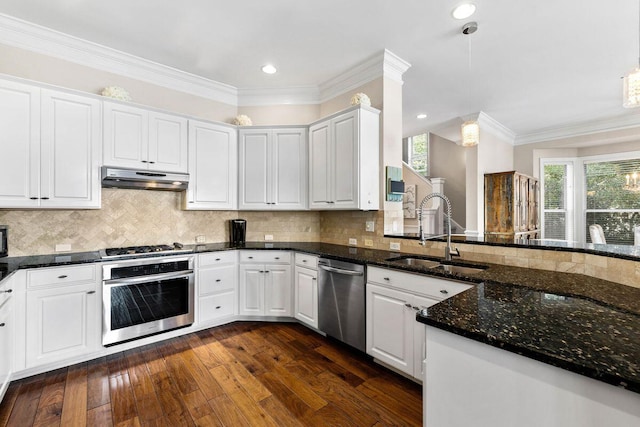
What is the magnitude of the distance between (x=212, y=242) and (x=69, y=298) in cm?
158

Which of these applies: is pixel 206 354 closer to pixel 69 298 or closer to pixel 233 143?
pixel 69 298

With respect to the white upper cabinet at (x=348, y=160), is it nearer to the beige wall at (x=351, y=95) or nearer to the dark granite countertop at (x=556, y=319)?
the beige wall at (x=351, y=95)

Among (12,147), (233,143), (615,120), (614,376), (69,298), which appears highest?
(615,120)

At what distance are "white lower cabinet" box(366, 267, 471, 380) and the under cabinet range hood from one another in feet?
7.63

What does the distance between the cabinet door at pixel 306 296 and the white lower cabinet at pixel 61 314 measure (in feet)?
6.13

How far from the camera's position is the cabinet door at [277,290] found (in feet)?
11.3

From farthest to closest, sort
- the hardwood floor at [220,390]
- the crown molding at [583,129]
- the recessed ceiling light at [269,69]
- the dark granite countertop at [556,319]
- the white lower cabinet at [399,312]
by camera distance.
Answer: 1. the crown molding at [583,129]
2. the recessed ceiling light at [269,69]
3. the white lower cabinet at [399,312]
4. the hardwood floor at [220,390]
5. the dark granite countertop at [556,319]

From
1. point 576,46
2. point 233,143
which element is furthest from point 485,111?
point 233,143

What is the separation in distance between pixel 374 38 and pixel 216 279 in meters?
3.03

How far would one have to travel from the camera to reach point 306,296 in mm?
3244

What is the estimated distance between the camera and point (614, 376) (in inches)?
29.2

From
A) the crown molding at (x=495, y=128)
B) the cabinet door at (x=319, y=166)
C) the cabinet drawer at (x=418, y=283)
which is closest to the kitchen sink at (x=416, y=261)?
the cabinet drawer at (x=418, y=283)

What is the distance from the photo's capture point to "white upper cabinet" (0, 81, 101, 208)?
247 cm

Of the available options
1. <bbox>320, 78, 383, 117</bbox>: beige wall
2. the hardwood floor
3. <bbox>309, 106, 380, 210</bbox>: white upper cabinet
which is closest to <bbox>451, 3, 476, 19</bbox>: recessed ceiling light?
<bbox>320, 78, 383, 117</bbox>: beige wall
